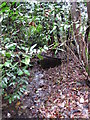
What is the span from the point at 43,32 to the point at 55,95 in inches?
30.1

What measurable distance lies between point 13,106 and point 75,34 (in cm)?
94

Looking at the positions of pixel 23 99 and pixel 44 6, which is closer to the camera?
pixel 23 99

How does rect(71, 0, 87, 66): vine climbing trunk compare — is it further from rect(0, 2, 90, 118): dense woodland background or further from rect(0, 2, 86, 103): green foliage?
rect(0, 2, 86, 103): green foliage

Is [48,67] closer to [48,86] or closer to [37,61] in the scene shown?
[37,61]

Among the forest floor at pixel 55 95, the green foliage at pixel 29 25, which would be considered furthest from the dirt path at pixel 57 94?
the green foliage at pixel 29 25

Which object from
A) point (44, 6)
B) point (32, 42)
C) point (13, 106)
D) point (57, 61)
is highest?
point (44, 6)

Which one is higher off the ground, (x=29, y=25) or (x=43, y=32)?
(x=29, y=25)

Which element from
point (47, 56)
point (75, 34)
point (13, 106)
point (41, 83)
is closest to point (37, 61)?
point (47, 56)

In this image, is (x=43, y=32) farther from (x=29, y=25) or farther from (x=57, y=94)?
(x=57, y=94)

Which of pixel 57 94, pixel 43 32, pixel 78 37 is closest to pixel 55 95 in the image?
pixel 57 94

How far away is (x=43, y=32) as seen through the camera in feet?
7.25

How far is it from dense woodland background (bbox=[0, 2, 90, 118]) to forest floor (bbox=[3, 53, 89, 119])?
63 millimetres

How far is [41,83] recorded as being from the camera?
1.93 metres

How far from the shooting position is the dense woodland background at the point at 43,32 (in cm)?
173
